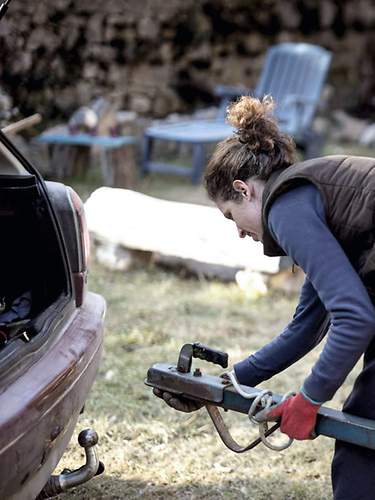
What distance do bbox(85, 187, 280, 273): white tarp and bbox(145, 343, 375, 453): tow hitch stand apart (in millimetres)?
2639

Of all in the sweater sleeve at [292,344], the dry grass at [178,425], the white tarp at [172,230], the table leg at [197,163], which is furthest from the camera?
the table leg at [197,163]

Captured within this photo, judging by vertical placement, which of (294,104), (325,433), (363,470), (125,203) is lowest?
(294,104)

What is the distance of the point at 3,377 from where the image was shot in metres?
1.97

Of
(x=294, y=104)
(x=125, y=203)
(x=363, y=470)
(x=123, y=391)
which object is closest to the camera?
(x=363, y=470)

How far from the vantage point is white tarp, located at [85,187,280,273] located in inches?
191

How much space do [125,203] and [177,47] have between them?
5.34 metres

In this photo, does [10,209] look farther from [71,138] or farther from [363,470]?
[71,138]

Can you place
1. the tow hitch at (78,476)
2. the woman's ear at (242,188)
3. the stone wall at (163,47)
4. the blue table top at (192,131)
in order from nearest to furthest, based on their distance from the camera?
the woman's ear at (242,188) → the tow hitch at (78,476) → the stone wall at (163,47) → the blue table top at (192,131)

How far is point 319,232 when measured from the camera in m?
1.87

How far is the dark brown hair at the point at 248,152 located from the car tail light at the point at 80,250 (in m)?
0.67

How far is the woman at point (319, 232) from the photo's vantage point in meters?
1.82

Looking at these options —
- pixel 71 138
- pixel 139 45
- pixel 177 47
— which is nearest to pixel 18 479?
pixel 71 138

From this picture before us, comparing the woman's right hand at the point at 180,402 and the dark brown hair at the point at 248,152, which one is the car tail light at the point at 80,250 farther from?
the dark brown hair at the point at 248,152

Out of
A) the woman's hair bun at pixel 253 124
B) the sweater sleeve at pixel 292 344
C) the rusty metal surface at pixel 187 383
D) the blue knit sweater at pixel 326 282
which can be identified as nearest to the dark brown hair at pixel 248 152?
the woman's hair bun at pixel 253 124
